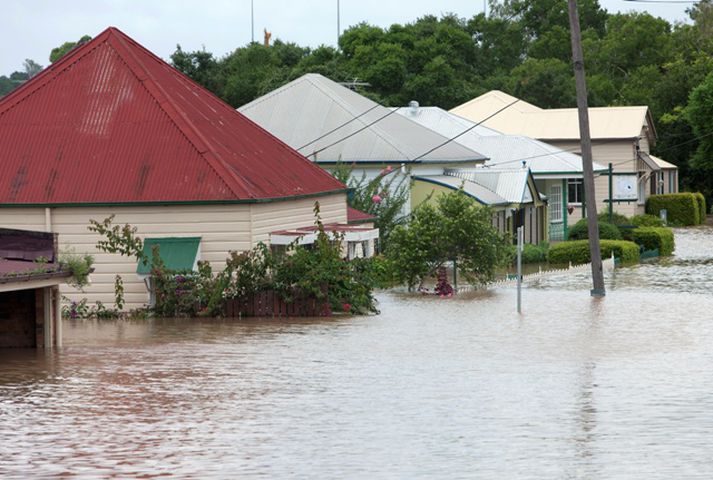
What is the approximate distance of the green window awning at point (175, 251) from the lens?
109ft

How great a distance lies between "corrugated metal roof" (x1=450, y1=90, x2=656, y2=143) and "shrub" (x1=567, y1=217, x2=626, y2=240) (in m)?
20.4

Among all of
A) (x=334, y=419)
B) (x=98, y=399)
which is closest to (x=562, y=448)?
(x=334, y=419)

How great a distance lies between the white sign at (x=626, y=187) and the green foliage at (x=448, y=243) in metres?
29.8

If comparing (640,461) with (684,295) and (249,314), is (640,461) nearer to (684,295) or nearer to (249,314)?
(249,314)

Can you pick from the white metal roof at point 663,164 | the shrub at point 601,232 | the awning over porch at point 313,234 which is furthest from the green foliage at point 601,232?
the white metal roof at point 663,164

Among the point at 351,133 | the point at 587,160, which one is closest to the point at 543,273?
the point at 587,160

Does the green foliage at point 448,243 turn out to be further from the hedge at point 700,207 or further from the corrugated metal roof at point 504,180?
the hedge at point 700,207

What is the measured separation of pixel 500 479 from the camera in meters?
14.2

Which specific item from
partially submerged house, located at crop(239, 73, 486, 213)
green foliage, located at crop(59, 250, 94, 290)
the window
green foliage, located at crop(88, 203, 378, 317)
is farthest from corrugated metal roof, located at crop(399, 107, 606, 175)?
green foliage, located at crop(59, 250, 94, 290)

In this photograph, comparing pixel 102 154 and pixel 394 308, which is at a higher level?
pixel 102 154

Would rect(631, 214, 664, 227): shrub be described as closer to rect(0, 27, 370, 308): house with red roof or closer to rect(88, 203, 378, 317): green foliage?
rect(0, 27, 370, 308): house with red roof

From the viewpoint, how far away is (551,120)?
8275 centimetres

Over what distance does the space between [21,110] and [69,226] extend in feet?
14.4

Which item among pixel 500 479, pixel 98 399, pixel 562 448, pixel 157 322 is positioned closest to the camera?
pixel 500 479
